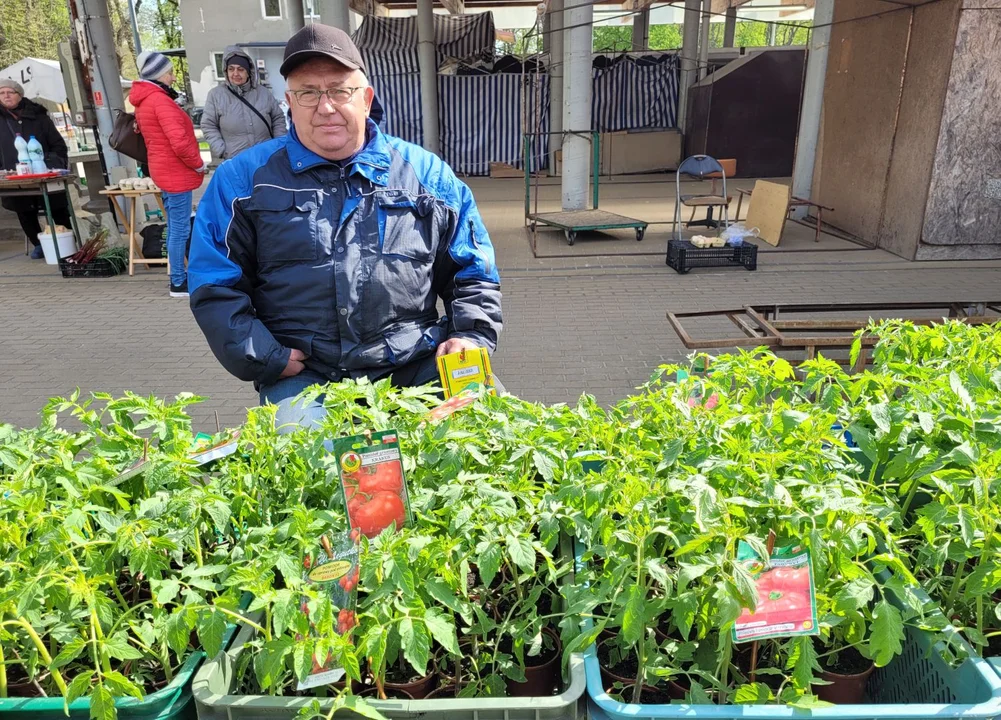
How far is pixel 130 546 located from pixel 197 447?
0.41 meters

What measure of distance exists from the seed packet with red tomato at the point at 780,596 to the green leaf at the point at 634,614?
0.16 m

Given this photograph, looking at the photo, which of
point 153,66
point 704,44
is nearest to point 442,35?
point 704,44

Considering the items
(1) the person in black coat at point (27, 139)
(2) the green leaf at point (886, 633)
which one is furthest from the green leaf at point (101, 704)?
(1) the person in black coat at point (27, 139)

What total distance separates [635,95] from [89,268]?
12.5 meters

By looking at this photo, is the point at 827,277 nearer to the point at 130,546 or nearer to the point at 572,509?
the point at 572,509

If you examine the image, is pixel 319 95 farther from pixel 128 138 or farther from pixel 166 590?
pixel 128 138

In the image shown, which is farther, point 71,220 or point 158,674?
point 71,220

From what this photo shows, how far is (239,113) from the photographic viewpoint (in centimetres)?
694

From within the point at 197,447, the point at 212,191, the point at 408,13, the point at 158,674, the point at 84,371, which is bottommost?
the point at 84,371

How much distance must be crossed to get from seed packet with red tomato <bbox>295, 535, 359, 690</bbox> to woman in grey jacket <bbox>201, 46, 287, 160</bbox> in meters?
6.38

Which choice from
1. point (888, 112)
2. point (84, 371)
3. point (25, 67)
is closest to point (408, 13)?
point (25, 67)

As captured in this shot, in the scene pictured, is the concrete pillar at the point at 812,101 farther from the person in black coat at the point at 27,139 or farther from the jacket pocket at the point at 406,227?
the person in black coat at the point at 27,139

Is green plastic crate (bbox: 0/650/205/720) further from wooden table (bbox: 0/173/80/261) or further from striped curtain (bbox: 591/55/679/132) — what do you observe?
striped curtain (bbox: 591/55/679/132)

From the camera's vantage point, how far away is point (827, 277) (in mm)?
7043
